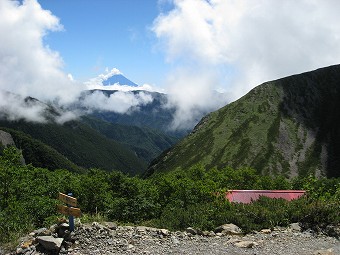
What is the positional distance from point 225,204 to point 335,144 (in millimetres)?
192804

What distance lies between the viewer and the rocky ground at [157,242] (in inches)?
653

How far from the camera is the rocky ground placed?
54.4 ft

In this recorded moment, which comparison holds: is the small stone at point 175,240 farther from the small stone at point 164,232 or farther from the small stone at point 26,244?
the small stone at point 26,244

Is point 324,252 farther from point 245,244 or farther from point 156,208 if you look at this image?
point 156,208

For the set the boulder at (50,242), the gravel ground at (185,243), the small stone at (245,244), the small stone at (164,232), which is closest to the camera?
the boulder at (50,242)

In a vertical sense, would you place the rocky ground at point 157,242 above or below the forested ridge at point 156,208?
below

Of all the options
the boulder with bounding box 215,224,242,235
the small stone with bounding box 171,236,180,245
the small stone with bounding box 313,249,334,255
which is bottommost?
the small stone with bounding box 313,249,334,255

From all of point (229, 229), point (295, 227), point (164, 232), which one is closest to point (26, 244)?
point (164, 232)

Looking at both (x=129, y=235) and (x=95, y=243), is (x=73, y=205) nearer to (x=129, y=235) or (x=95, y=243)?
(x=95, y=243)

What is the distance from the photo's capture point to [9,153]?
33312 mm

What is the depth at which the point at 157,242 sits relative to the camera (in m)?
17.5

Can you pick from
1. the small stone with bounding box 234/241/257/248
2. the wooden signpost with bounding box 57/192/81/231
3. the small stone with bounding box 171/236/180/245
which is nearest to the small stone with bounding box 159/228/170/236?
the small stone with bounding box 171/236/180/245

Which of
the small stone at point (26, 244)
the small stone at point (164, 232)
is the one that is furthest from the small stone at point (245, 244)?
the small stone at point (26, 244)

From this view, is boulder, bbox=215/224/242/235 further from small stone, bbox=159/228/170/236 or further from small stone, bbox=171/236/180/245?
small stone, bbox=159/228/170/236
